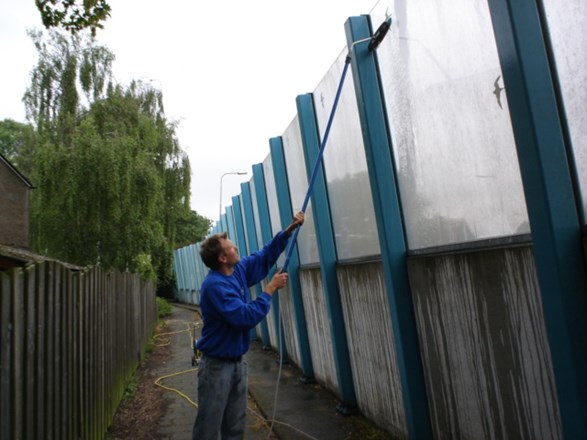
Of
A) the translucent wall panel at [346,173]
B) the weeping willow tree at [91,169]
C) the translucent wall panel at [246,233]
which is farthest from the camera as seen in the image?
the weeping willow tree at [91,169]

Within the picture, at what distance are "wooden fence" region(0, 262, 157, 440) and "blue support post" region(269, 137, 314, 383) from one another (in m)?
2.57

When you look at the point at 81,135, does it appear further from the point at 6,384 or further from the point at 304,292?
the point at 6,384

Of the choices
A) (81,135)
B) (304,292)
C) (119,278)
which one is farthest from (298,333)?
(81,135)

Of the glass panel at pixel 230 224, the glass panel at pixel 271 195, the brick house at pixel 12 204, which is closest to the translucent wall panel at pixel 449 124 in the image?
the glass panel at pixel 271 195

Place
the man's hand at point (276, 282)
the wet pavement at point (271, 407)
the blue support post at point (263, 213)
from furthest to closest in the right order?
the blue support post at point (263, 213), the wet pavement at point (271, 407), the man's hand at point (276, 282)

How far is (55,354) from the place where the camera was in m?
3.24

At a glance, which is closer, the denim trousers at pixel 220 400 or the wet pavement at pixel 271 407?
the denim trousers at pixel 220 400

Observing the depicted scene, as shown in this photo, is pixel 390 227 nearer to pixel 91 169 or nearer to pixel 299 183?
pixel 299 183

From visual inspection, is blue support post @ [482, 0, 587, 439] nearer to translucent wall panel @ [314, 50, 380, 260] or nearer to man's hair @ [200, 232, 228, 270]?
man's hair @ [200, 232, 228, 270]

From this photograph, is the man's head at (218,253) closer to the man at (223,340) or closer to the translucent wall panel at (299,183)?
the man at (223,340)

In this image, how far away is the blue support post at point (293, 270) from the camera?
6.95 meters

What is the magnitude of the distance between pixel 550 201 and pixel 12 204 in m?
30.9

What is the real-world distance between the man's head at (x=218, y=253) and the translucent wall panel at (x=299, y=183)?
2914 millimetres

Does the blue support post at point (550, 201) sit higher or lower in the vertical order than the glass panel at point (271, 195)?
lower
